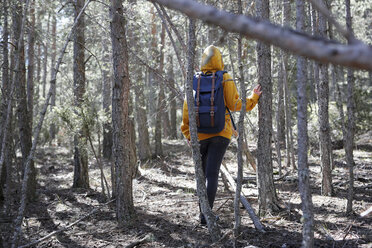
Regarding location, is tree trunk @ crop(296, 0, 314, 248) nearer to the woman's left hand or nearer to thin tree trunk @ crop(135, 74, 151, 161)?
the woman's left hand

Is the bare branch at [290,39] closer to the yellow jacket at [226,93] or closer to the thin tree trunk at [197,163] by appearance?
the thin tree trunk at [197,163]

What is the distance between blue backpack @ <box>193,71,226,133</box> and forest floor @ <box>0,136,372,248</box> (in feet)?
4.08

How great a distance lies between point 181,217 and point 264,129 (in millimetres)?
1773

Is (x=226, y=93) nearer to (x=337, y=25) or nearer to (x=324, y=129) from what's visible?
(x=324, y=129)

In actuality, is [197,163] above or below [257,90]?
below

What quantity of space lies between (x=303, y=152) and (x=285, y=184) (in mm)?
4350

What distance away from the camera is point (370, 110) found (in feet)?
47.2

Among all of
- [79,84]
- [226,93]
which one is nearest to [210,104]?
[226,93]

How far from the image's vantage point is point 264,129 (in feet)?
14.2

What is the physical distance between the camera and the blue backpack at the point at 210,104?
3840 millimetres

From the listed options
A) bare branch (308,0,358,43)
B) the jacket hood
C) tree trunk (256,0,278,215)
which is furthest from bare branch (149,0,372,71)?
tree trunk (256,0,278,215)

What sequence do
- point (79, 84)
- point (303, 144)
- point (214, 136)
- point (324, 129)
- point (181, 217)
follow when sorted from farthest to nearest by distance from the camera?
point (79, 84), point (324, 129), point (181, 217), point (214, 136), point (303, 144)

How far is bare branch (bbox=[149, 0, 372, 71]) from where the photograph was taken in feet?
3.03

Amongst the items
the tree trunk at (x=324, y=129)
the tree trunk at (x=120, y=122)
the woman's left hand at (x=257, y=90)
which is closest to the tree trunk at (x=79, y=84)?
the tree trunk at (x=120, y=122)
